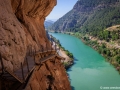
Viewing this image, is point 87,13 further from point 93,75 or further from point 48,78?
point 48,78

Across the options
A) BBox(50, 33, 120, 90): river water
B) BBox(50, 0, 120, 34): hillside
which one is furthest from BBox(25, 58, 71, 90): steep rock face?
BBox(50, 0, 120, 34): hillside

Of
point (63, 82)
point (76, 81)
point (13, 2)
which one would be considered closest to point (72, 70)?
point (76, 81)

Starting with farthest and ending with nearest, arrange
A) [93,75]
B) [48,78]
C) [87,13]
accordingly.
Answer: [87,13], [93,75], [48,78]

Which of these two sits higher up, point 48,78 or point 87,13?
point 87,13

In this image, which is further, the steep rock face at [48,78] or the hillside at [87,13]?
the hillside at [87,13]

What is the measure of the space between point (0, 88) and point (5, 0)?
11.6ft

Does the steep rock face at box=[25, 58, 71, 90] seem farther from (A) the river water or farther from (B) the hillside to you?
(B) the hillside

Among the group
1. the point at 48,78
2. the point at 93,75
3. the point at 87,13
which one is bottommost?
the point at 93,75

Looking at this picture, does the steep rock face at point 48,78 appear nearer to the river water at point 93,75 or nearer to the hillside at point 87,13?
the river water at point 93,75

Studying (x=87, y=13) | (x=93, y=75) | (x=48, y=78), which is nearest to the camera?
(x=48, y=78)

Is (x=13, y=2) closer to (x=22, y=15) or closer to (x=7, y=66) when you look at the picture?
(x=22, y=15)

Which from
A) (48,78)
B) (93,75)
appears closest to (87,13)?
(93,75)

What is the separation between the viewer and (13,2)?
9.41 meters

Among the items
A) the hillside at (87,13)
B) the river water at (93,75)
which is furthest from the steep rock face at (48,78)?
the hillside at (87,13)
